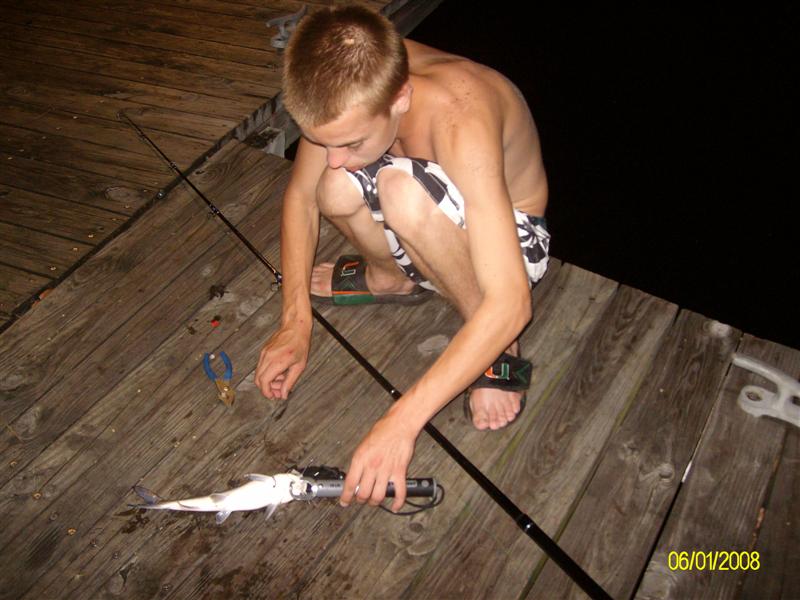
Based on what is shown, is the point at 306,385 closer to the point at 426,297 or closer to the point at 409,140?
the point at 426,297

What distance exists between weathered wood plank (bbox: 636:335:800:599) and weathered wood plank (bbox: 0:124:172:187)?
272cm

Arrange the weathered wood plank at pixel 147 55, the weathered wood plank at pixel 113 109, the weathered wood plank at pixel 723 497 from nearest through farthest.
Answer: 1. the weathered wood plank at pixel 723 497
2. the weathered wood plank at pixel 113 109
3. the weathered wood plank at pixel 147 55

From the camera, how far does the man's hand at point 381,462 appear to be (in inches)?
68.1

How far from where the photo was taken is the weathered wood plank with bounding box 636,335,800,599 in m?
1.91

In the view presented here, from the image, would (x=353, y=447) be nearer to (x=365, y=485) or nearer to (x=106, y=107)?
(x=365, y=485)

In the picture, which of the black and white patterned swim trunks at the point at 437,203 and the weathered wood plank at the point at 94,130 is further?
the weathered wood plank at the point at 94,130

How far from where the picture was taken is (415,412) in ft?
5.85

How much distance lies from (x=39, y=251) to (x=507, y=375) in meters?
2.23

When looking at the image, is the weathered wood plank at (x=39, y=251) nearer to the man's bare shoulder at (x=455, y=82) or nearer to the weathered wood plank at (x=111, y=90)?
the weathered wood plank at (x=111, y=90)

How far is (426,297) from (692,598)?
1.39 m

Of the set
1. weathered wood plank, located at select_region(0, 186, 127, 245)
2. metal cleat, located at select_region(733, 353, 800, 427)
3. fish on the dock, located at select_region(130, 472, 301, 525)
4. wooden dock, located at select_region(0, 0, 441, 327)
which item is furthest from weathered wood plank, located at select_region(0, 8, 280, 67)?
metal cleat, located at select_region(733, 353, 800, 427)

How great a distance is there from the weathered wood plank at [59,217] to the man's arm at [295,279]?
1188 mm

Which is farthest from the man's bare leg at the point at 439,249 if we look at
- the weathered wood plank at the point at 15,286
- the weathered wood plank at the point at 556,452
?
the weathered wood plank at the point at 15,286

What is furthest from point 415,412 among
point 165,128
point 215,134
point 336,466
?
point 165,128
